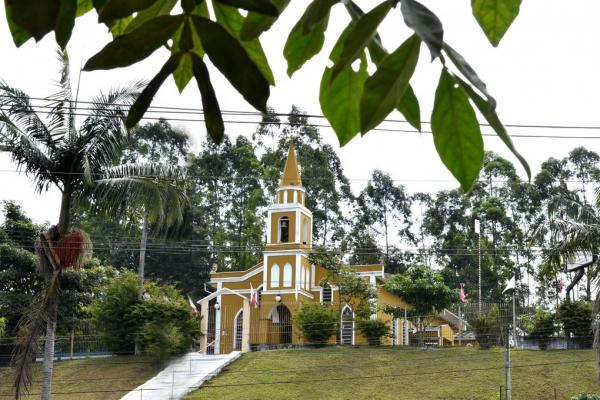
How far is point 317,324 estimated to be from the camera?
19516 mm

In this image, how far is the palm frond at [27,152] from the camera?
8914mm

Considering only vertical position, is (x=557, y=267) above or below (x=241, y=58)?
above

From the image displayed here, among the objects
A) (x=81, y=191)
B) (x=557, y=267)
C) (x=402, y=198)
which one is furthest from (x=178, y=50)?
(x=402, y=198)

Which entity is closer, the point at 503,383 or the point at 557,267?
the point at 557,267

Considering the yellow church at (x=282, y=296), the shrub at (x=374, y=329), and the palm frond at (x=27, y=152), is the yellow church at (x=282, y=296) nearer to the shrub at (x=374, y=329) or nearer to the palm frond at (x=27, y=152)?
the shrub at (x=374, y=329)

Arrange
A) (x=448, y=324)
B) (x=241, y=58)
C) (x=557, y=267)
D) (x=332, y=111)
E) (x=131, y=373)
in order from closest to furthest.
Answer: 1. (x=241, y=58)
2. (x=332, y=111)
3. (x=557, y=267)
4. (x=131, y=373)
5. (x=448, y=324)

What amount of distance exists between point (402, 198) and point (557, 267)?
21390 millimetres

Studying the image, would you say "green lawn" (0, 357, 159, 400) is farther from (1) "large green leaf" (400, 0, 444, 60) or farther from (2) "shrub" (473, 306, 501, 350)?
(1) "large green leaf" (400, 0, 444, 60)

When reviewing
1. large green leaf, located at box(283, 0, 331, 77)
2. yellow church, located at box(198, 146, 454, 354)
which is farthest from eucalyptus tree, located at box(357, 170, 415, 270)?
large green leaf, located at box(283, 0, 331, 77)

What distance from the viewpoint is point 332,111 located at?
0.61m

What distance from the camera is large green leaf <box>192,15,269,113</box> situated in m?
0.47

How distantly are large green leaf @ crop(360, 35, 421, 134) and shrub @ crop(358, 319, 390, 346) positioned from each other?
19.4 m

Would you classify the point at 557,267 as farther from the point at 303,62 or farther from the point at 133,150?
the point at 133,150

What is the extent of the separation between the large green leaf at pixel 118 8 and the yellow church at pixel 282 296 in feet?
66.2
